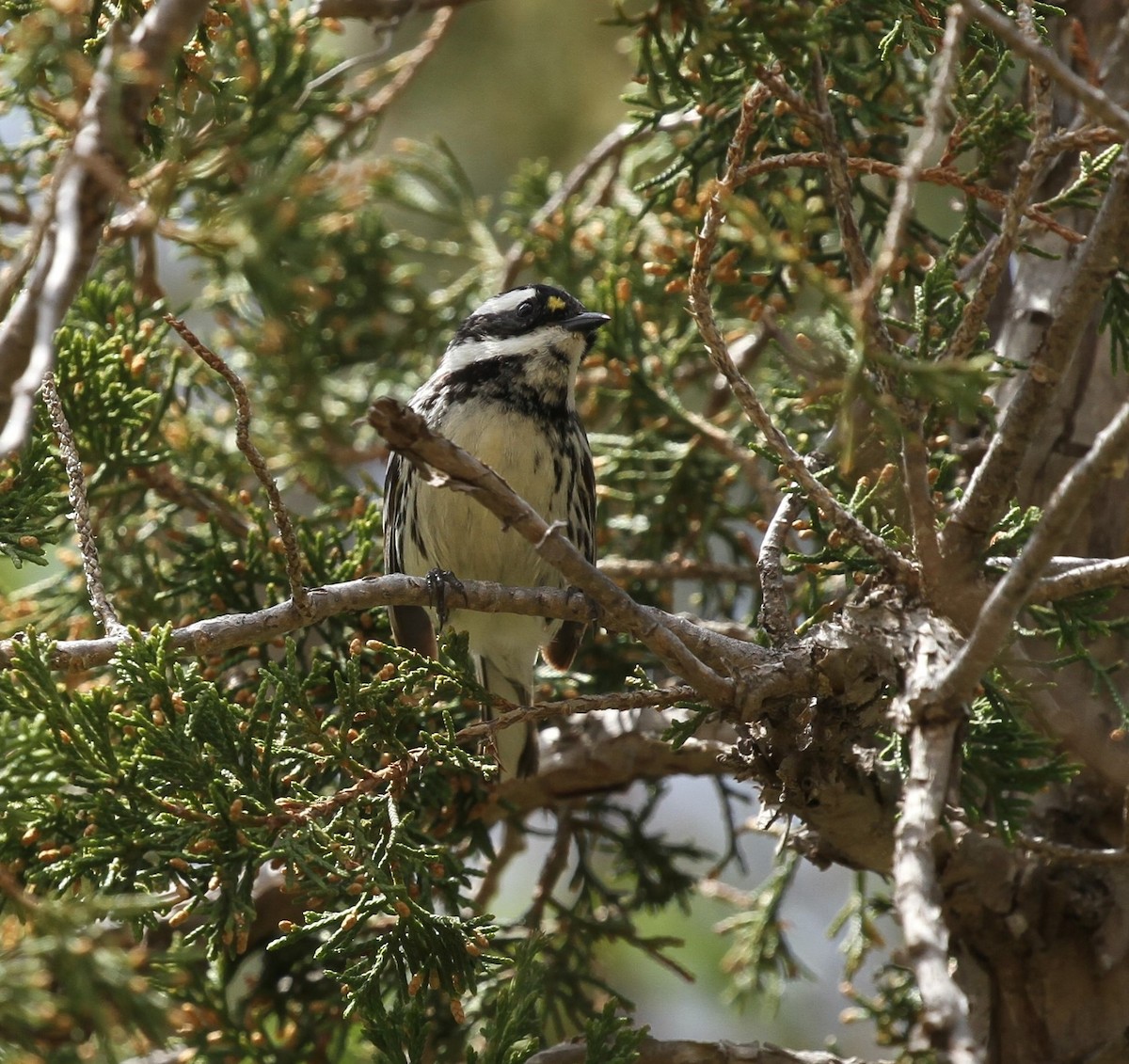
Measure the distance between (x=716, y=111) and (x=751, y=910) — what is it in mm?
2455

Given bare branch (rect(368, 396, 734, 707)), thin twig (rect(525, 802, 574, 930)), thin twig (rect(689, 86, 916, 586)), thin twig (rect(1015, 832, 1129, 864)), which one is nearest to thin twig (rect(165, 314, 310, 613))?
bare branch (rect(368, 396, 734, 707))

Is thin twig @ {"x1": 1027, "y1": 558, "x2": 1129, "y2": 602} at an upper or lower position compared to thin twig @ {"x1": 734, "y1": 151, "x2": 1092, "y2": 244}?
lower

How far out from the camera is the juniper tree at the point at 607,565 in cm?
163

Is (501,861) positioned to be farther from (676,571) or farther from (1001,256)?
(1001,256)

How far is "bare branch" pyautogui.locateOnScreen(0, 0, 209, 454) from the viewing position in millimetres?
1394

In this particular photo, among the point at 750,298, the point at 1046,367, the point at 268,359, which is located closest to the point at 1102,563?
the point at 1046,367

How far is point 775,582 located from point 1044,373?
0.71 meters

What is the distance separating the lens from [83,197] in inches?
59.8

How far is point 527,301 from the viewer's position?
153 inches

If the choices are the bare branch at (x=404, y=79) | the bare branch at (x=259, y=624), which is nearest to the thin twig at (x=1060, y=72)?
the bare branch at (x=259, y=624)

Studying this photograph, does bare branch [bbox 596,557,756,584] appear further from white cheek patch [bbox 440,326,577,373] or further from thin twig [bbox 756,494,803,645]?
thin twig [bbox 756,494,803,645]

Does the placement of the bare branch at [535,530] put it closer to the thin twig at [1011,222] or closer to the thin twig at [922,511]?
the thin twig at [922,511]

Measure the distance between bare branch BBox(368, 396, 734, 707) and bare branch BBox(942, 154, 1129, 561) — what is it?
474 millimetres

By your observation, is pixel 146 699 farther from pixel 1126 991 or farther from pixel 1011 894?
pixel 1126 991
